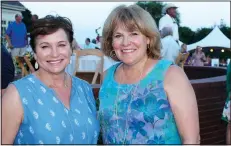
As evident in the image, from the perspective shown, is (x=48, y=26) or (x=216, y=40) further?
(x=216, y=40)

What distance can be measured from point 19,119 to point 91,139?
534 millimetres

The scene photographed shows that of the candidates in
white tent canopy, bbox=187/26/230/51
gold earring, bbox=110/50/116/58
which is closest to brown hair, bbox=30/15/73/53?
gold earring, bbox=110/50/116/58

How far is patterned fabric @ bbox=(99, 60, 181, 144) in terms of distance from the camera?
2.40 meters

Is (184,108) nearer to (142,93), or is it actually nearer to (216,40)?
(142,93)

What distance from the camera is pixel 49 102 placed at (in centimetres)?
244

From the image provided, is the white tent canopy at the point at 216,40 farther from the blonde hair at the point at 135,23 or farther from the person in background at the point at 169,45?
the blonde hair at the point at 135,23

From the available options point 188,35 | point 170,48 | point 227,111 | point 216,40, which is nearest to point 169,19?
point 170,48

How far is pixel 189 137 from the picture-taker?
2309mm

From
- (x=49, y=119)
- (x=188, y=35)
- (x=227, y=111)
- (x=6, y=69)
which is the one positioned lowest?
(x=188, y=35)

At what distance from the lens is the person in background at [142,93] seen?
2.33 metres

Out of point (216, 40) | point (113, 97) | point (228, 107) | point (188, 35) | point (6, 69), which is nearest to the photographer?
point (113, 97)

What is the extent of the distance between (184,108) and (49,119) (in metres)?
0.83

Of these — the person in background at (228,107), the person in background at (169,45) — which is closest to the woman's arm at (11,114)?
the person in background at (228,107)

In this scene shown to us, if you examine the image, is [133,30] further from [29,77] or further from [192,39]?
[192,39]
